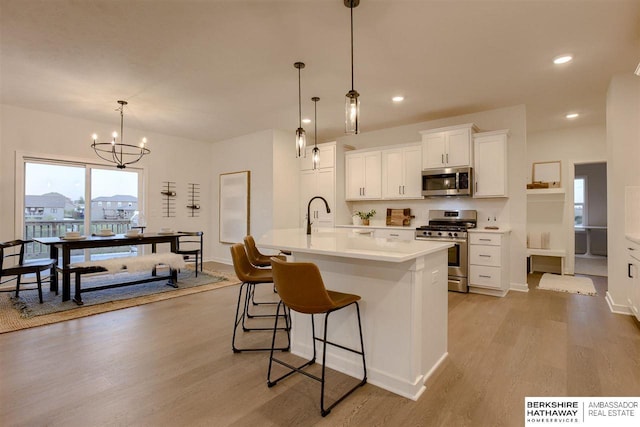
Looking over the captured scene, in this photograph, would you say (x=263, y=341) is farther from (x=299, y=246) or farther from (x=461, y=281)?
(x=461, y=281)

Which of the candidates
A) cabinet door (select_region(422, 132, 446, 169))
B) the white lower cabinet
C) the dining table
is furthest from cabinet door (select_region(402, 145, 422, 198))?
the dining table

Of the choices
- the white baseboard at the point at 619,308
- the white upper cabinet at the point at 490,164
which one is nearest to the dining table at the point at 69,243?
the white upper cabinet at the point at 490,164

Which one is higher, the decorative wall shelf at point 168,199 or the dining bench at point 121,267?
the decorative wall shelf at point 168,199

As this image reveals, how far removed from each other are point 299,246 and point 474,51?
2.61 metres

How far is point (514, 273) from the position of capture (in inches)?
186

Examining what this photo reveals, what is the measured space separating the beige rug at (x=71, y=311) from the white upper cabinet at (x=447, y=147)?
3.85 m

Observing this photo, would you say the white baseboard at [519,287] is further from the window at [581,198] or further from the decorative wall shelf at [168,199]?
the decorative wall shelf at [168,199]

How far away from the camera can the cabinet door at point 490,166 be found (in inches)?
177

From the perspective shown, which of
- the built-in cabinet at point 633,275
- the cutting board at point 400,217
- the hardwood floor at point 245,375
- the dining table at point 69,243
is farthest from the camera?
the cutting board at point 400,217

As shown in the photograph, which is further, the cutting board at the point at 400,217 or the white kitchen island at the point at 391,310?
the cutting board at the point at 400,217

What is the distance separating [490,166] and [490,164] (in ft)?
0.09

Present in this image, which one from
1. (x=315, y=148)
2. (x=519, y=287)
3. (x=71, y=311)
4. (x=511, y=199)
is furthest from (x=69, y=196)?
(x=519, y=287)

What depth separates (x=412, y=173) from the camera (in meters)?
5.31

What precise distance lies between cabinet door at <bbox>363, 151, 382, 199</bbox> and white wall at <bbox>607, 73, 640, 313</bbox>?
308 centimetres
